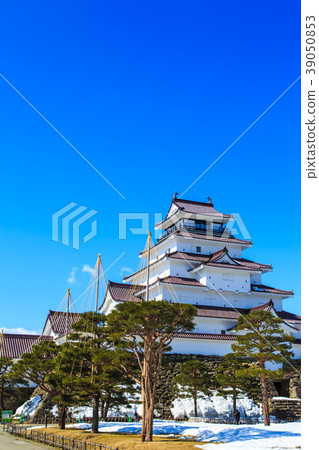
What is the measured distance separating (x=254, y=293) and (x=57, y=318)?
24491mm

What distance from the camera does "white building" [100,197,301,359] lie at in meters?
42.6

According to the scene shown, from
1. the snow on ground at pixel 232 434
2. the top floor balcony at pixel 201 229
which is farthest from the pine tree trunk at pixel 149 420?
the top floor balcony at pixel 201 229

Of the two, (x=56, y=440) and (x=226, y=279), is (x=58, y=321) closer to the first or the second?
(x=226, y=279)

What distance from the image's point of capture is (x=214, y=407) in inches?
1425

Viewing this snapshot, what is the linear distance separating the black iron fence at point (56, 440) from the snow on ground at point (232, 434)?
361 cm

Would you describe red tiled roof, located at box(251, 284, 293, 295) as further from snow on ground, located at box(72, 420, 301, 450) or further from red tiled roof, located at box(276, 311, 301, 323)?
snow on ground, located at box(72, 420, 301, 450)

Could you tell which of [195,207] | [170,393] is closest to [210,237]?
[195,207]

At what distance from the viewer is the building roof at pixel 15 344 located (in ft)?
163

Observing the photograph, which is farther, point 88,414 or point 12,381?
point 12,381

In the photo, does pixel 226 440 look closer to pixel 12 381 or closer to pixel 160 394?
pixel 160 394

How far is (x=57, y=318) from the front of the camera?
5544 cm

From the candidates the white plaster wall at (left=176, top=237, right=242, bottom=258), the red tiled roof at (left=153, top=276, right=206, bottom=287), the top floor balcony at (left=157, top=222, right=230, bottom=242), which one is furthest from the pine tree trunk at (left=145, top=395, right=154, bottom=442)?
the top floor balcony at (left=157, top=222, right=230, bottom=242)
